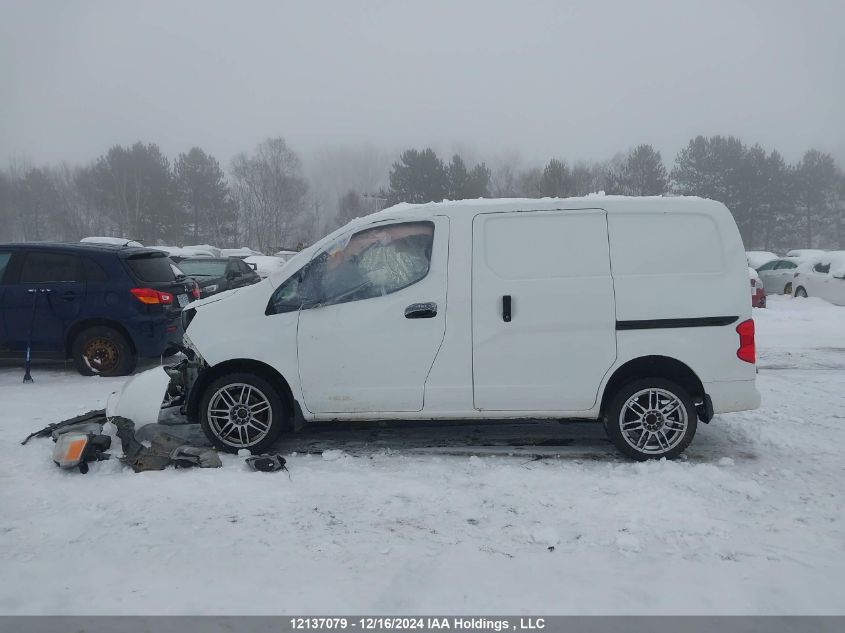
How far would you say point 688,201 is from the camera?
527 centimetres

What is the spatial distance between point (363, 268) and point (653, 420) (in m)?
2.65

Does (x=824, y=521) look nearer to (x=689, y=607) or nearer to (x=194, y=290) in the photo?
(x=689, y=607)

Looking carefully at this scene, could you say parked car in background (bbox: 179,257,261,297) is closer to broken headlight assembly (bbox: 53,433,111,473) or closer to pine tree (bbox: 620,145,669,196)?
broken headlight assembly (bbox: 53,433,111,473)

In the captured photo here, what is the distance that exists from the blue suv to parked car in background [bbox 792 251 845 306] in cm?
1808

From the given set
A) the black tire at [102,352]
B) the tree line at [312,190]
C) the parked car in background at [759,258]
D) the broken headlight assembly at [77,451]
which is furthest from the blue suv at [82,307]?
the tree line at [312,190]

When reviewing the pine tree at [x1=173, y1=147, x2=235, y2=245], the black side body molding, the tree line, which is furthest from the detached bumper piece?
the pine tree at [x1=173, y1=147, x2=235, y2=245]

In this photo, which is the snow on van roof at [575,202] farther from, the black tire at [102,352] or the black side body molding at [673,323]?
the black tire at [102,352]

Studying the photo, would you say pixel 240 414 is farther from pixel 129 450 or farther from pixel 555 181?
pixel 555 181

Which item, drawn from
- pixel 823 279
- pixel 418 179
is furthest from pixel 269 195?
pixel 823 279

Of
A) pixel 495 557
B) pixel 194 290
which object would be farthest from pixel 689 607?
pixel 194 290

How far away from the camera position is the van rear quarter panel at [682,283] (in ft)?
16.6

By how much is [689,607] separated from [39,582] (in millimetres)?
3411

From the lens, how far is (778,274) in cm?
2253

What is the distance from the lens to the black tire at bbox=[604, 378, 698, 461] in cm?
511
